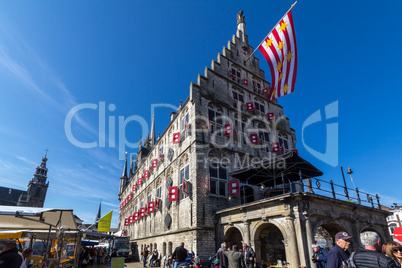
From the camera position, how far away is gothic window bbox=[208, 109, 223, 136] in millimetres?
19250

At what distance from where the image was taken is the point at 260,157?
816 inches

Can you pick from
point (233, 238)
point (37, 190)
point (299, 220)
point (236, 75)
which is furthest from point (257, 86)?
point (37, 190)

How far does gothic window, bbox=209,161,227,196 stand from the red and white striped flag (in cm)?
681

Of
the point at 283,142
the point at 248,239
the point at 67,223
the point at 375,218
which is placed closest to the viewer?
the point at 67,223

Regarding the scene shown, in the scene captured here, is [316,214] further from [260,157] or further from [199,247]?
[260,157]

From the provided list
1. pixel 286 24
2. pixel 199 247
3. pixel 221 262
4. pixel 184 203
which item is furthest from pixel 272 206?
pixel 286 24

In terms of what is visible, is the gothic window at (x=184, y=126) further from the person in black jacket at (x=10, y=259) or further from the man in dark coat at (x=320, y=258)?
the person in black jacket at (x=10, y=259)

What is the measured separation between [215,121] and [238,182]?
5.64m

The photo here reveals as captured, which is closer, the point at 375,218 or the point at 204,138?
the point at 375,218

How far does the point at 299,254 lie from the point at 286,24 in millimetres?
12707

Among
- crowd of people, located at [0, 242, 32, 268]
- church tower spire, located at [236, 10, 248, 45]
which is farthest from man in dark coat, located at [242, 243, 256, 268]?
church tower spire, located at [236, 10, 248, 45]

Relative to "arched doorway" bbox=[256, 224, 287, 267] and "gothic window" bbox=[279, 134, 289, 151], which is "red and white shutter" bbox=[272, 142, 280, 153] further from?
"arched doorway" bbox=[256, 224, 287, 267]

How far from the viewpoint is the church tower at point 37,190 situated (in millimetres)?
86875

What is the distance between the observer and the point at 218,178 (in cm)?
1762
